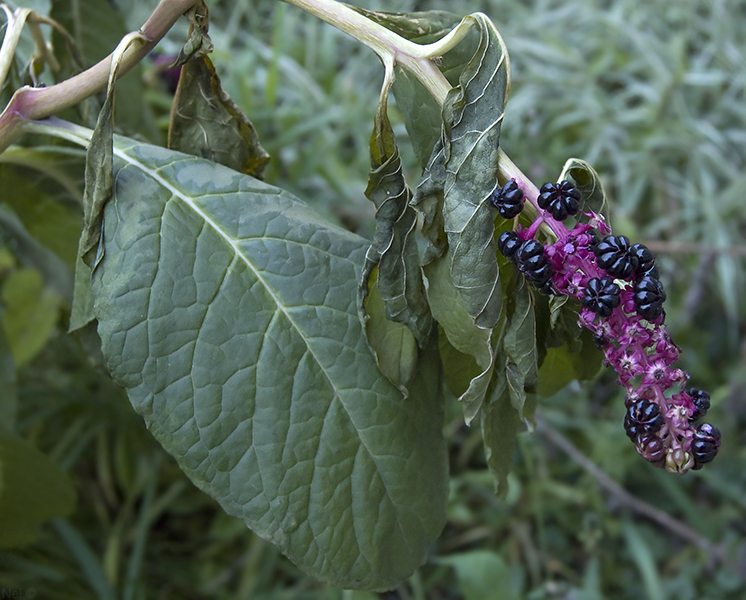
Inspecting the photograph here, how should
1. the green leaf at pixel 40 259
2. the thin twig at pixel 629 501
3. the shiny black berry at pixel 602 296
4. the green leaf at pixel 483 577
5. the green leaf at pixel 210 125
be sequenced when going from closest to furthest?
the shiny black berry at pixel 602 296 → the green leaf at pixel 210 125 → the green leaf at pixel 40 259 → the green leaf at pixel 483 577 → the thin twig at pixel 629 501

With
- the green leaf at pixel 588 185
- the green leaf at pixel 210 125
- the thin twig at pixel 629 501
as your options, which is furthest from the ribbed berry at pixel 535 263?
the thin twig at pixel 629 501

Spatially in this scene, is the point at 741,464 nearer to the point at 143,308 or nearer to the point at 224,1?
the point at 143,308

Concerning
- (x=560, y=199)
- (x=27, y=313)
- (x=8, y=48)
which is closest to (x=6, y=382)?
(x=27, y=313)

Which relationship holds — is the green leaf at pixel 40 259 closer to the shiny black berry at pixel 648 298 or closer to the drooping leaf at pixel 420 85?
the drooping leaf at pixel 420 85

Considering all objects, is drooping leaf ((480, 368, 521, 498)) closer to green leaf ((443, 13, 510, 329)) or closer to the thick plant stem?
green leaf ((443, 13, 510, 329))

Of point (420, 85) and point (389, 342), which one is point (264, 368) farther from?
point (420, 85)
